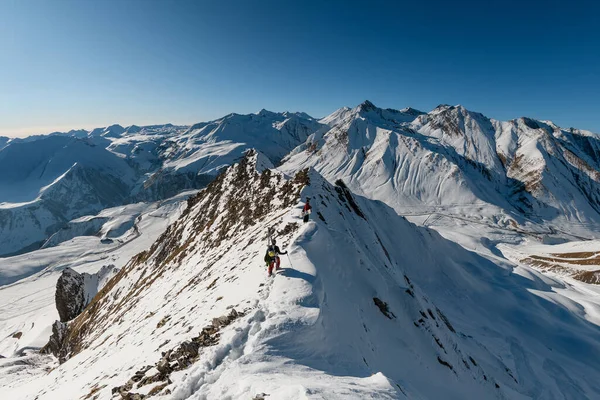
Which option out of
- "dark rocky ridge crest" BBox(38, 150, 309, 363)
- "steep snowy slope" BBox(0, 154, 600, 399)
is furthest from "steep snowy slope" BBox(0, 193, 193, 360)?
"steep snowy slope" BBox(0, 154, 600, 399)

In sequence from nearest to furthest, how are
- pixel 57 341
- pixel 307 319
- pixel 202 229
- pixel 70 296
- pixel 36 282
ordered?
pixel 307 319 < pixel 202 229 < pixel 57 341 < pixel 70 296 < pixel 36 282

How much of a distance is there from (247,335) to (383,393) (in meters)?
5.46

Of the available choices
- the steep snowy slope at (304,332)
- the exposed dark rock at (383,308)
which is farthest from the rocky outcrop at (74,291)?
the exposed dark rock at (383,308)

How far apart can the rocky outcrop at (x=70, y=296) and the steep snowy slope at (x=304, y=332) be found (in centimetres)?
1431

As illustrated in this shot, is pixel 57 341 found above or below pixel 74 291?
below

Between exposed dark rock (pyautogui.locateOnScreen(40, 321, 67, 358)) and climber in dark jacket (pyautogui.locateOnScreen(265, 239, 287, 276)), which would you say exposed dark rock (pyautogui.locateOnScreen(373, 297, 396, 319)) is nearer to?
climber in dark jacket (pyautogui.locateOnScreen(265, 239, 287, 276))

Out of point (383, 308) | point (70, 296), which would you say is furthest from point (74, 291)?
point (383, 308)

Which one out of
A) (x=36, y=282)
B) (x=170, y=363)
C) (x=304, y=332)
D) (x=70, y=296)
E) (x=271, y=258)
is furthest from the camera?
(x=36, y=282)

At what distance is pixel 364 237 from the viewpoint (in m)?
29.4

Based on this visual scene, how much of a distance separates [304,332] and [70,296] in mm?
71903

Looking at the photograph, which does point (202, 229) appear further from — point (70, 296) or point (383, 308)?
point (70, 296)

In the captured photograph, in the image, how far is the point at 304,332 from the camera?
12.0m

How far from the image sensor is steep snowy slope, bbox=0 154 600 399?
10477 mm

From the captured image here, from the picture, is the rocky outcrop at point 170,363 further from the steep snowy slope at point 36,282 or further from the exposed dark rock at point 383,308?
the steep snowy slope at point 36,282
